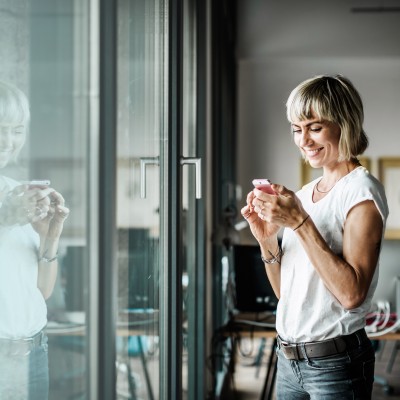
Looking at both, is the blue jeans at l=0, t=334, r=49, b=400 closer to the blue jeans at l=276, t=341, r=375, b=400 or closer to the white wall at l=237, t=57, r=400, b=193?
the blue jeans at l=276, t=341, r=375, b=400

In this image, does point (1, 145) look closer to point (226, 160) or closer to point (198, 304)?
point (198, 304)

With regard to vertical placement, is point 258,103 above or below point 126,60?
above

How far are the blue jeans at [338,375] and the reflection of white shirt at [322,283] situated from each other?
2.4 inches

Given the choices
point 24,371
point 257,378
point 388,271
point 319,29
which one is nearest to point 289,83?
point 319,29

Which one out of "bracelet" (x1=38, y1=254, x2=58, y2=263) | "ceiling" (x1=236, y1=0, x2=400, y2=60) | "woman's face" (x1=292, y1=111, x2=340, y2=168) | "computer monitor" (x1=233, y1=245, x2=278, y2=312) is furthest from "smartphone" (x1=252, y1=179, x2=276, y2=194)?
"ceiling" (x1=236, y1=0, x2=400, y2=60)

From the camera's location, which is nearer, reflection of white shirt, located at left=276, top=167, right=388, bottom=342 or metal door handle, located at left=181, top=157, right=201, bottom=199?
reflection of white shirt, located at left=276, top=167, right=388, bottom=342

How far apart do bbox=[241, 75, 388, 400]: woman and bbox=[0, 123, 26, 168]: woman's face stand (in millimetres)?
889

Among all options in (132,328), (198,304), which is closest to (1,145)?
(132,328)

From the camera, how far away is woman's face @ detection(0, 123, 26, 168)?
2.89ft

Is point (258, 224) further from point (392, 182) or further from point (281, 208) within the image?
point (392, 182)

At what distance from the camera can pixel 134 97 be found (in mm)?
1676

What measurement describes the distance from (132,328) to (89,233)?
60 centimetres

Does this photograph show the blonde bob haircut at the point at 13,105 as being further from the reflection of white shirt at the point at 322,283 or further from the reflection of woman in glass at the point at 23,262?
the reflection of white shirt at the point at 322,283

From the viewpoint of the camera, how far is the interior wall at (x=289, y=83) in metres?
6.62
